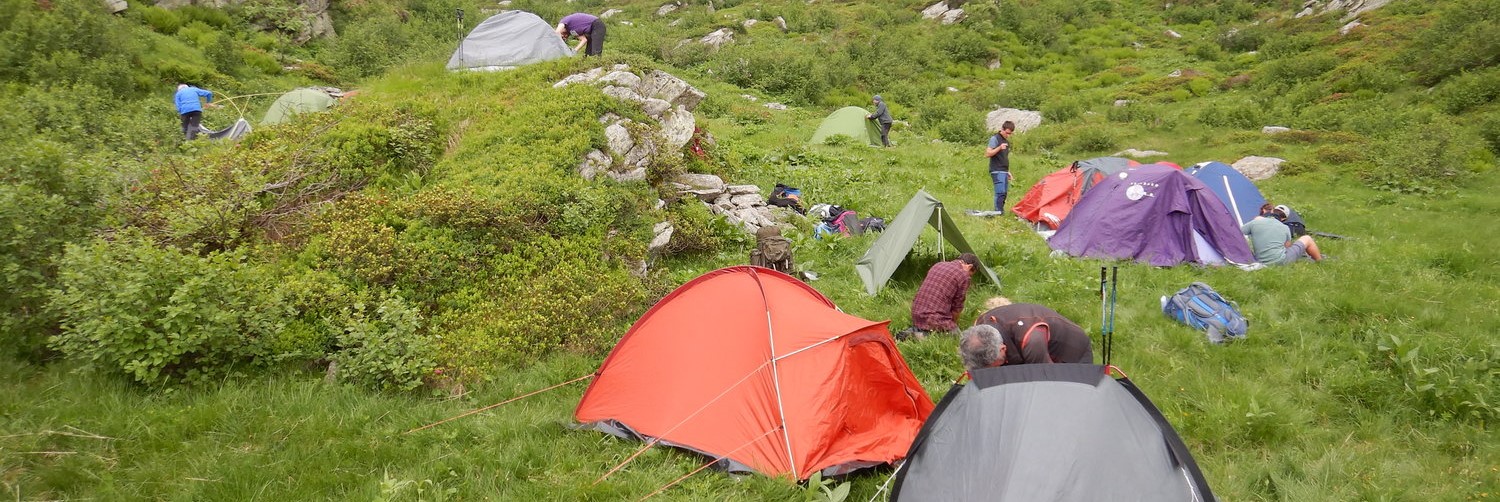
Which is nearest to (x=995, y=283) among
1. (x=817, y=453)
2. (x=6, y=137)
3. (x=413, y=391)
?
(x=817, y=453)

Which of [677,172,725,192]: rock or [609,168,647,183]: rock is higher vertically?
[609,168,647,183]: rock

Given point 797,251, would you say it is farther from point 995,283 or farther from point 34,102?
point 34,102

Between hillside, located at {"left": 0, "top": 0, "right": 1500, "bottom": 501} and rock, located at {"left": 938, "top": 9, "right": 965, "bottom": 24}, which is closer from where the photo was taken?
hillside, located at {"left": 0, "top": 0, "right": 1500, "bottom": 501}

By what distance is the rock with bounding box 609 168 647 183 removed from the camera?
9.29m

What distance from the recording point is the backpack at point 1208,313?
726 cm

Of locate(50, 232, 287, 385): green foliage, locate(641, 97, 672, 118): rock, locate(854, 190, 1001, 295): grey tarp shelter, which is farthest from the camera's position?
locate(641, 97, 672, 118): rock

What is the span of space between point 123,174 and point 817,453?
725cm

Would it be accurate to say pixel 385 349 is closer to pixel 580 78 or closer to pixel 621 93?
pixel 621 93

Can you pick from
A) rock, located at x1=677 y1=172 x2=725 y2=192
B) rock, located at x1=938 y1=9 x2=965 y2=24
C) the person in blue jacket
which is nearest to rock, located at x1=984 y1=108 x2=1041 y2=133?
rock, located at x1=677 y1=172 x2=725 y2=192

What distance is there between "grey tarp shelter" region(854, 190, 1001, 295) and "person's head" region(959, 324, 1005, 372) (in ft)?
12.6

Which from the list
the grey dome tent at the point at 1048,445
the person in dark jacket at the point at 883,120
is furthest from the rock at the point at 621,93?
the person in dark jacket at the point at 883,120

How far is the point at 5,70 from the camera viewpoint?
14.6m

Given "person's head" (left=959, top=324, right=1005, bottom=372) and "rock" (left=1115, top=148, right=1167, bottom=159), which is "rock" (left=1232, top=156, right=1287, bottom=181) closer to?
"rock" (left=1115, top=148, right=1167, bottom=159)

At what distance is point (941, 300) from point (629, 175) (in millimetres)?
4363
